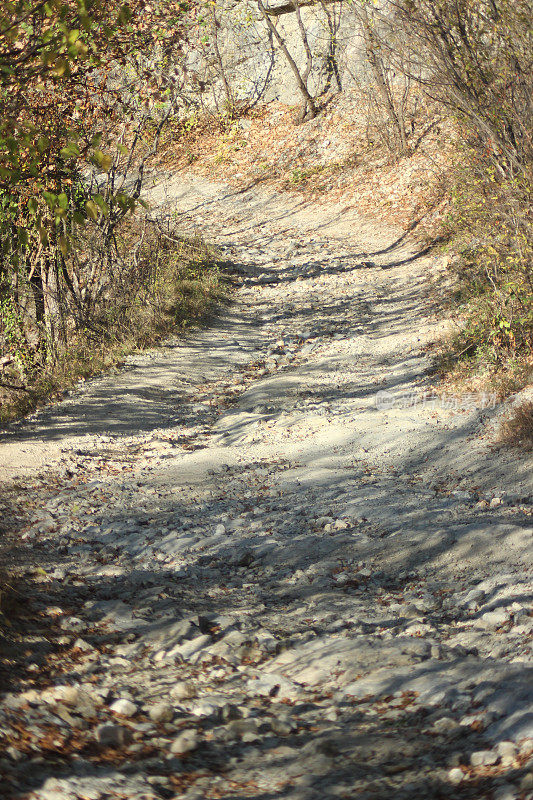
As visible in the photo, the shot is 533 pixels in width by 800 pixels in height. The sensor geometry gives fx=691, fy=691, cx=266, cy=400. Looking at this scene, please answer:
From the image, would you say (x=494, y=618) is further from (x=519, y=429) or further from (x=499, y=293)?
(x=499, y=293)

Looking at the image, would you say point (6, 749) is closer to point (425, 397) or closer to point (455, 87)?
point (425, 397)

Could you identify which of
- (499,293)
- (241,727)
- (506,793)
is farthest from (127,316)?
(506,793)

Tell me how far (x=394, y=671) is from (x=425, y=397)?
4.39 m

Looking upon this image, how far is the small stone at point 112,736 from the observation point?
2.29 meters

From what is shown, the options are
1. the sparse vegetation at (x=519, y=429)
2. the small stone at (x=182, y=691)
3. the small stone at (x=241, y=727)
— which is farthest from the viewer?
the sparse vegetation at (x=519, y=429)

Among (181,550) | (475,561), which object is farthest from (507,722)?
(181,550)

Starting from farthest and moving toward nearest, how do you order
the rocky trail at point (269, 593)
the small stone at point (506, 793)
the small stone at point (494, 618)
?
1. the small stone at point (494, 618)
2. the rocky trail at point (269, 593)
3. the small stone at point (506, 793)

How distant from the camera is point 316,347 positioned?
9281 mm

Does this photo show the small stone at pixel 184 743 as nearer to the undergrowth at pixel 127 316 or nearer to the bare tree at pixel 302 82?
the undergrowth at pixel 127 316

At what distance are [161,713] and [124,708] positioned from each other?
0.44ft

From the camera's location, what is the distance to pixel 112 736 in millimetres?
2301

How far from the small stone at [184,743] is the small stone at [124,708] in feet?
0.71

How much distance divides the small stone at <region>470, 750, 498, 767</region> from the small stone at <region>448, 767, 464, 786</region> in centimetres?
6

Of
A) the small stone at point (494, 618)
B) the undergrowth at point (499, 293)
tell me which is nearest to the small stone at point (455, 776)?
the small stone at point (494, 618)
